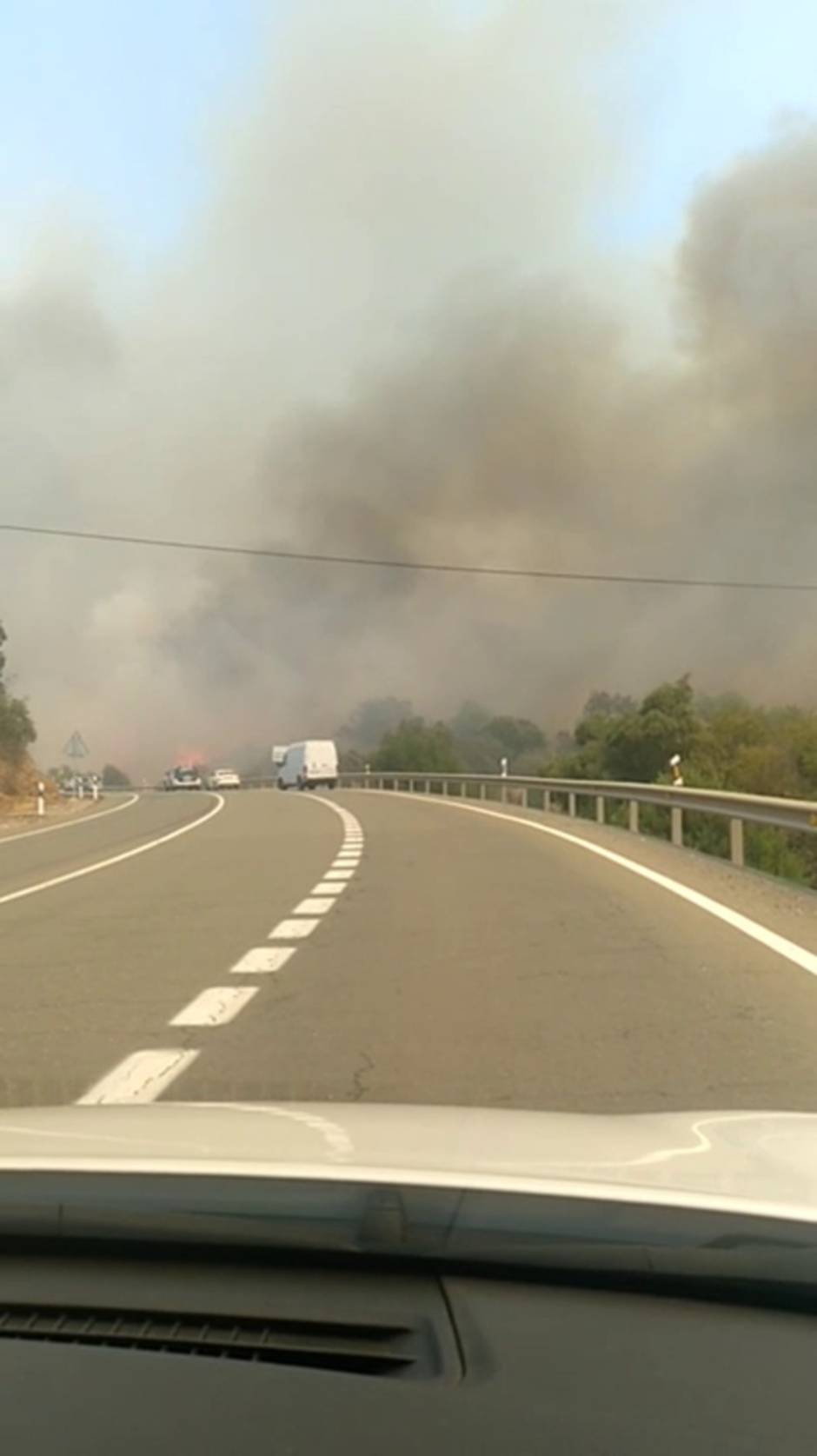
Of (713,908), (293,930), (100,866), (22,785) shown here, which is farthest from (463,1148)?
(22,785)

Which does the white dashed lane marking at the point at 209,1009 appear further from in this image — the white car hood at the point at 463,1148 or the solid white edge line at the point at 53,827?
the solid white edge line at the point at 53,827

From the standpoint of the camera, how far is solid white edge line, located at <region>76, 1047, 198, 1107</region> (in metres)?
6.42

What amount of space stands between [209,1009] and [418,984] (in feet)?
4.48

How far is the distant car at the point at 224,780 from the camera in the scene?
8994cm

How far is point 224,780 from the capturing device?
9019 centimetres

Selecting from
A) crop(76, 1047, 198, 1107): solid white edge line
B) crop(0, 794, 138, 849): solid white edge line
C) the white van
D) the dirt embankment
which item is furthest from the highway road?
the white van

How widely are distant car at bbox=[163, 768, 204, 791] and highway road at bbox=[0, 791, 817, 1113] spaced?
64746mm

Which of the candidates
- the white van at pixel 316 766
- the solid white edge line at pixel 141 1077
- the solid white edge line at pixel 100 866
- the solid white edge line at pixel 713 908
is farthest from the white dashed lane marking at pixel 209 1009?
the white van at pixel 316 766

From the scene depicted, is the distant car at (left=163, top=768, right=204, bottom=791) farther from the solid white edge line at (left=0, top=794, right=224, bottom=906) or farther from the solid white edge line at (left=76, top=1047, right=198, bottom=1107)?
the solid white edge line at (left=76, top=1047, right=198, bottom=1107)

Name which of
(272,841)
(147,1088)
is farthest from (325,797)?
(147,1088)

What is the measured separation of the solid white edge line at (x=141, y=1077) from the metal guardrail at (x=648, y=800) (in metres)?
9.16

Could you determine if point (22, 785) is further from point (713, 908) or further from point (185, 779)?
point (713, 908)

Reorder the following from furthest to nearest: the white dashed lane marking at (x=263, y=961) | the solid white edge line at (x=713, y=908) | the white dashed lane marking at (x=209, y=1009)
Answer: the solid white edge line at (x=713, y=908) < the white dashed lane marking at (x=263, y=961) < the white dashed lane marking at (x=209, y=1009)

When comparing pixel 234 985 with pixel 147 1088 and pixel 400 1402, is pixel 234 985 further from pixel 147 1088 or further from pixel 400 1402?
pixel 400 1402
